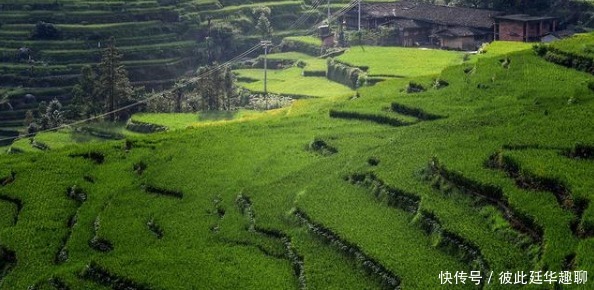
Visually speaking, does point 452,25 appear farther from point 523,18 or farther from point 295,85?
point 295,85

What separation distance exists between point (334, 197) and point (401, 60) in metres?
32.3

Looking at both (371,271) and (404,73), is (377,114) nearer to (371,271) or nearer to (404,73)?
(371,271)

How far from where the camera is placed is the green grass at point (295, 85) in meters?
57.1

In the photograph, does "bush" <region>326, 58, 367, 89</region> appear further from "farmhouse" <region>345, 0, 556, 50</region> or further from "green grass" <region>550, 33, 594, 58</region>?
"green grass" <region>550, 33, 594, 58</region>

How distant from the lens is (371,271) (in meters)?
20.4

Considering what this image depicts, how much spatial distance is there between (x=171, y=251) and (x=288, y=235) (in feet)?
10.8

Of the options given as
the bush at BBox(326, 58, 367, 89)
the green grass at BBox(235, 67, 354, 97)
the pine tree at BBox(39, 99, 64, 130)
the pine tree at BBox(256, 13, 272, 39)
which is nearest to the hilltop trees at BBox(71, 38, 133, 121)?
the pine tree at BBox(39, 99, 64, 130)

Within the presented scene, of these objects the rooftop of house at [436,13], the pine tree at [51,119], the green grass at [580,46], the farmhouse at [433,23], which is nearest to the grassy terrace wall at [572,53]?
the green grass at [580,46]

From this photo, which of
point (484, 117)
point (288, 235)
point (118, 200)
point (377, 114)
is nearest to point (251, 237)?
point (288, 235)

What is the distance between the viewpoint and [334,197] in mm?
24875

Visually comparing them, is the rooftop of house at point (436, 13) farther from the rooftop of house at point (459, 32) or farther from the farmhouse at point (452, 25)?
the rooftop of house at point (459, 32)

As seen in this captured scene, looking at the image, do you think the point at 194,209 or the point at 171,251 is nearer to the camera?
the point at 171,251

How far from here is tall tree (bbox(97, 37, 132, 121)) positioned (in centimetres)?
5672

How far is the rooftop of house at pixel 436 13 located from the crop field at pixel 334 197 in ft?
96.5
